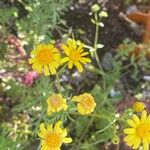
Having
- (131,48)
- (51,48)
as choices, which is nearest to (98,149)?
(131,48)

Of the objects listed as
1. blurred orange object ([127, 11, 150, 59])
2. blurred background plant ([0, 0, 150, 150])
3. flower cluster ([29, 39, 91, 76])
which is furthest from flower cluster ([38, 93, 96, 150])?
blurred orange object ([127, 11, 150, 59])

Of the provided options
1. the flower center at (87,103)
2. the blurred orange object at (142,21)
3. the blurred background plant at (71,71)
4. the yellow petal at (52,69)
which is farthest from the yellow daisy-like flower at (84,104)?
the blurred orange object at (142,21)

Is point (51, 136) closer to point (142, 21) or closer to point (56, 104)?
point (56, 104)

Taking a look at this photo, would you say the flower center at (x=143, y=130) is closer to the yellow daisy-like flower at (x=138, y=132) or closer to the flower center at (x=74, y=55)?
the yellow daisy-like flower at (x=138, y=132)

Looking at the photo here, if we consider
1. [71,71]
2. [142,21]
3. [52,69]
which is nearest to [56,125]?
[52,69]

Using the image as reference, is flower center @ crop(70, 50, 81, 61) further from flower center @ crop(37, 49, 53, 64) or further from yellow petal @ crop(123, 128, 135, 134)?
yellow petal @ crop(123, 128, 135, 134)

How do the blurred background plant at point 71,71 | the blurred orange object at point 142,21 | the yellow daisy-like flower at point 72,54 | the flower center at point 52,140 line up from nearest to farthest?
the flower center at point 52,140
the yellow daisy-like flower at point 72,54
the blurred background plant at point 71,71
the blurred orange object at point 142,21

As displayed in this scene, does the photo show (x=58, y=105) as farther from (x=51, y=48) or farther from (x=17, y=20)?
(x=17, y=20)
